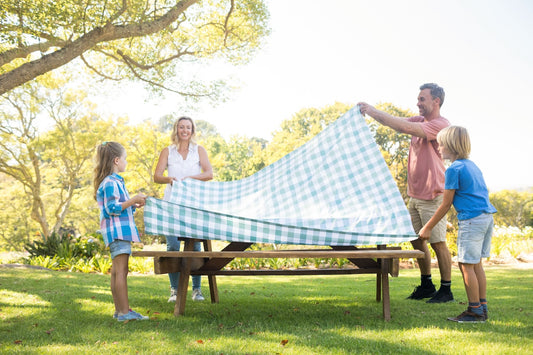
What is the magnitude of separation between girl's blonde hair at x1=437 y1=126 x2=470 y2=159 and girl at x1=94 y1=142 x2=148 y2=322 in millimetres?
2408

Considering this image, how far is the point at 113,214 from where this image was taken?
3402 mm

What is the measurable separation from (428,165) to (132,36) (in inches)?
213

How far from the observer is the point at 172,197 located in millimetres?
4090

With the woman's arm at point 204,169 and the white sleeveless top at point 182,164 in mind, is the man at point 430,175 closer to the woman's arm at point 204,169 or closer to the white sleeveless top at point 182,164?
the woman's arm at point 204,169

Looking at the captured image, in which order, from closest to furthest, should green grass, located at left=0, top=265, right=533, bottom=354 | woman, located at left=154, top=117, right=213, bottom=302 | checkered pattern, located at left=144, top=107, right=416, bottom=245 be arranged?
green grass, located at left=0, top=265, right=533, bottom=354, checkered pattern, located at left=144, top=107, right=416, bottom=245, woman, located at left=154, top=117, right=213, bottom=302

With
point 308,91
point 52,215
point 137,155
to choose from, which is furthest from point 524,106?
point 52,215

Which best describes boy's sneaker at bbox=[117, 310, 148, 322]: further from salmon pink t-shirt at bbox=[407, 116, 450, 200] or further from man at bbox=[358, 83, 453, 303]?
salmon pink t-shirt at bbox=[407, 116, 450, 200]

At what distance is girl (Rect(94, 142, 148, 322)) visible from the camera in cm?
340

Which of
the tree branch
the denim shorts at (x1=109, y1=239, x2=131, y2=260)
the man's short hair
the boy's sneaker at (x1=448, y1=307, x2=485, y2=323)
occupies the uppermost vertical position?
the tree branch

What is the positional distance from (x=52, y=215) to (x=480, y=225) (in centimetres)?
2707

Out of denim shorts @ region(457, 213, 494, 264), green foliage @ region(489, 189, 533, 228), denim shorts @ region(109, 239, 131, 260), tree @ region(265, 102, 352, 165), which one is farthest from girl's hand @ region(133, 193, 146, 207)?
green foliage @ region(489, 189, 533, 228)

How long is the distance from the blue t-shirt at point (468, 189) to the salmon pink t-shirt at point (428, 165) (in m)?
0.87

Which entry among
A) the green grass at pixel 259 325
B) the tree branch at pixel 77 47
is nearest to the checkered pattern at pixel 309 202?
the green grass at pixel 259 325

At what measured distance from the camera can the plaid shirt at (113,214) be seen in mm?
3379
